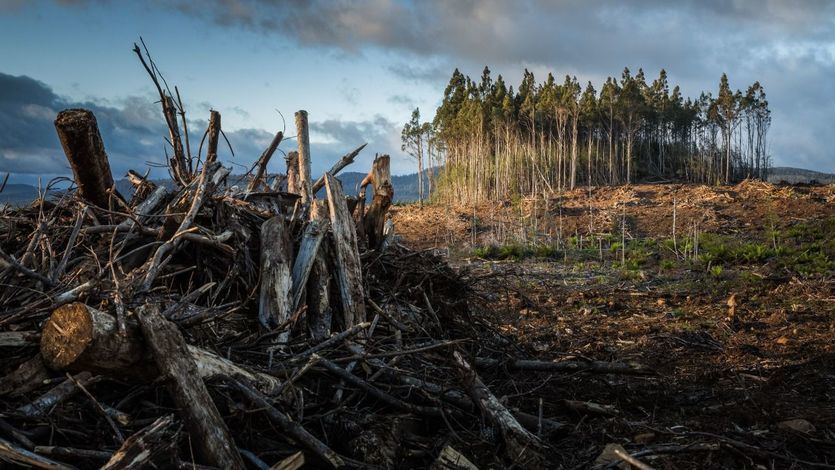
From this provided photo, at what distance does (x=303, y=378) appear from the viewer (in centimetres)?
300

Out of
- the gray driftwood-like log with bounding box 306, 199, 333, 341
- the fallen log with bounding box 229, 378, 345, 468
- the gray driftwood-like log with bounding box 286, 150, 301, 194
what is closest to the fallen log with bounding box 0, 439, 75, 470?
the fallen log with bounding box 229, 378, 345, 468

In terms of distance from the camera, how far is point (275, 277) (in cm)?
375

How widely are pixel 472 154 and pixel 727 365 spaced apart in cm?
4050

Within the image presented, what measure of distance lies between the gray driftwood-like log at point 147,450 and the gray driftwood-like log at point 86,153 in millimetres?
2651

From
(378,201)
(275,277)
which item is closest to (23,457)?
(275,277)

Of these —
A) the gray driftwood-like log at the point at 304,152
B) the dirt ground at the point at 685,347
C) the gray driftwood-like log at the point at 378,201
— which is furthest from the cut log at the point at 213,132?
the dirt ground at the point at 685,347

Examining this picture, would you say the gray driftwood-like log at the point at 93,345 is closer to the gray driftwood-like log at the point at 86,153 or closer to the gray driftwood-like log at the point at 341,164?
the gray driftwood-like log at the point at 86,153

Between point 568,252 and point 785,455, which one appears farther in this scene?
point 568,252

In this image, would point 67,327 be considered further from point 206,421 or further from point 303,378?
point 303,378

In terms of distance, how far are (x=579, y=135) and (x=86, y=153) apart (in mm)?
55411

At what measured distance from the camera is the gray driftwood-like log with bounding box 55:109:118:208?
3715mm

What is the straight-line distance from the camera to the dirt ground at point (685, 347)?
315cm

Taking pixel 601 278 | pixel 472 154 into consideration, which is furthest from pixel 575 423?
pixel 472 154

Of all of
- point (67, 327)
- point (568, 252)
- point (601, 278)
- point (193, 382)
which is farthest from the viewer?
point (568, 252)
